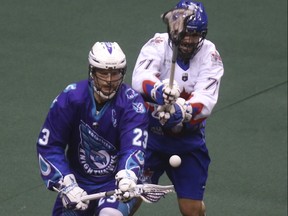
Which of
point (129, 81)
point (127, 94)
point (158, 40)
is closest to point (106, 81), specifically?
point (127, 94)

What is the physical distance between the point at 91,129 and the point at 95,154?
0.16 metres

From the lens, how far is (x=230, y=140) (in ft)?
27.3

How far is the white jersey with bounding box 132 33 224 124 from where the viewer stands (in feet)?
19.9

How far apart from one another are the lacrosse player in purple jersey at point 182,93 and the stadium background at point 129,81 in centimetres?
87

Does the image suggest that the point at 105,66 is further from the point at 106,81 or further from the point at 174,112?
the point at 174,112

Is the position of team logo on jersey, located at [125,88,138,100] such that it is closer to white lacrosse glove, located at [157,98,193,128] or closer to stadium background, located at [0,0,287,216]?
white lacrosse glove, located at [157,98,193,128]

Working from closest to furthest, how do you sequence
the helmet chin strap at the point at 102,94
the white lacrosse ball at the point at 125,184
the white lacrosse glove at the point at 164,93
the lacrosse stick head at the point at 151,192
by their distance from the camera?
the white lacrosse ball at the point at 125,184
the lacrosse stick head at the point at 151,192
the helmet chin strap at the point at 102,94
the white lacrosse glove at the point at 164,93

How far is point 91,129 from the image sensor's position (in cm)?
554

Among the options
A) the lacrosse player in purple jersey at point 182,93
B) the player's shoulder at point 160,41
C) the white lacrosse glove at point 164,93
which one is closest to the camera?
the white lacrosse glove at point 164,93

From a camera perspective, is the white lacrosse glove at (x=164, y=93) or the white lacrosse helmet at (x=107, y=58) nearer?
the white lacrosse helmet at (x=107, y=58)

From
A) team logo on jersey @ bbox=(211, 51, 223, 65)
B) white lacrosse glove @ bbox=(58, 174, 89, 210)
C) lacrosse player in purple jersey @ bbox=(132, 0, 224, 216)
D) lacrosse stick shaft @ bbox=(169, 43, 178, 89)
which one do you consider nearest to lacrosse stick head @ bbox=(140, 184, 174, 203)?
white lacrosse glove @ bbox=(58, 174, 89, 210)

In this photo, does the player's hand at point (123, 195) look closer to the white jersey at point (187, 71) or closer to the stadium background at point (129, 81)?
the white jersey at point (187, 71)

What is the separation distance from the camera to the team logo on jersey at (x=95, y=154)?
556 centimetres

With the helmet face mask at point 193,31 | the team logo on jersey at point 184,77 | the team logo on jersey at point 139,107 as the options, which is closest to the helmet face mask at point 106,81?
the team logo on jersey at point 139,107
